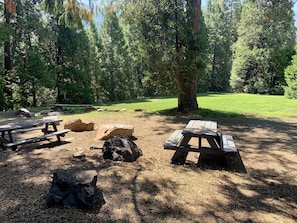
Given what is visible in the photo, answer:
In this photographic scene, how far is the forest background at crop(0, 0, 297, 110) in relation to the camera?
31.7 feet

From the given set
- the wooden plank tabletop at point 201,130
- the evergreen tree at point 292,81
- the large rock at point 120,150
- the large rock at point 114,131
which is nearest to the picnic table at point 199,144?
the wooden plank tabletop at point 201,130

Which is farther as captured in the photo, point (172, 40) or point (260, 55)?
point (260, 55)

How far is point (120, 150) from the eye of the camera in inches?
184

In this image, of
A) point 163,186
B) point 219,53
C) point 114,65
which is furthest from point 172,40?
point 219,53

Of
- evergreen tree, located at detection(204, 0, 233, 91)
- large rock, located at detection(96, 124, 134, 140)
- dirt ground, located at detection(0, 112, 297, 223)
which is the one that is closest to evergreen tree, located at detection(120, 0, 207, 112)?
large rock, located at detection(96, 124, 134, 140)

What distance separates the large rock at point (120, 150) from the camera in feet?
15.1

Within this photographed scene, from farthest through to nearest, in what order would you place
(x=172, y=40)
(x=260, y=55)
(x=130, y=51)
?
(x=130, y=51), (x=260, y=55), (x=172, y=40)

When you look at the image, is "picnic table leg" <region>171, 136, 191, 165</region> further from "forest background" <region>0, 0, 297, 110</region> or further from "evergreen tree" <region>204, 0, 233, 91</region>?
"evergreen tree" <region>204, 0, 233, 91</region>

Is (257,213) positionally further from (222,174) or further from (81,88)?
(81,88)

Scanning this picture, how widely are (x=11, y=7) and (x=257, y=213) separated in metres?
6.19

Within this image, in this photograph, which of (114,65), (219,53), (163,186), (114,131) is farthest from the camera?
(219,53)

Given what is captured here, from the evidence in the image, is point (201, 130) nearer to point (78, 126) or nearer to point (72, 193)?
point (72, 193)

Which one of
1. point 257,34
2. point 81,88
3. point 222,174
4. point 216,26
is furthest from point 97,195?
point 216,26

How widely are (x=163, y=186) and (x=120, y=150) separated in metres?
1.38
